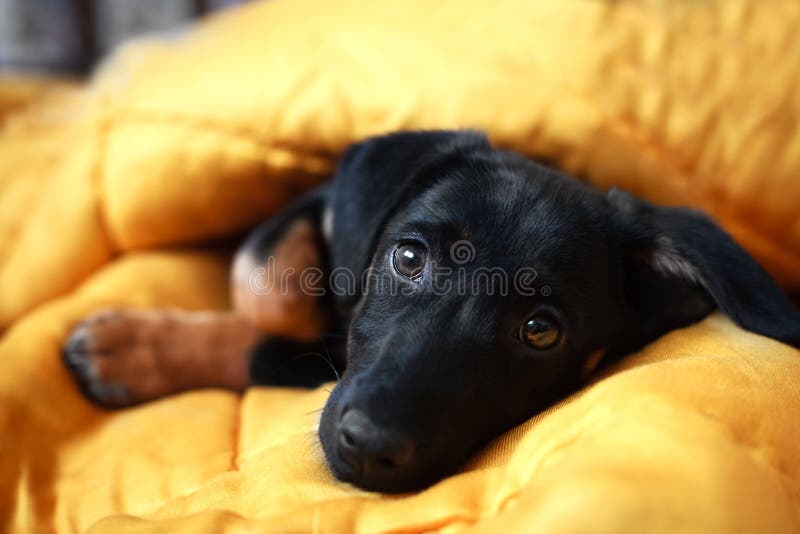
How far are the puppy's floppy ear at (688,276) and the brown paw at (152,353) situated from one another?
1105mm

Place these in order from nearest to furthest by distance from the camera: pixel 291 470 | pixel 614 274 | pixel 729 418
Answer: pixel 729 418, pixel 291 470, pixel 614 274

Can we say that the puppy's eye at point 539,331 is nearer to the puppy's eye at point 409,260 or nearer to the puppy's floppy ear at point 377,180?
the puppy's eye at point 409,260

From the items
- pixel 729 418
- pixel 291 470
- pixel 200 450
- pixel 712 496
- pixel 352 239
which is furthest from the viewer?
pixel 352 239

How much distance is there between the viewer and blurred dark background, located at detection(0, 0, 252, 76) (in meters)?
3.65

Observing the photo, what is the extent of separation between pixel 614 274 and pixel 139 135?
5.32 feet

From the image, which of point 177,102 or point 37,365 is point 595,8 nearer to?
point 177,102

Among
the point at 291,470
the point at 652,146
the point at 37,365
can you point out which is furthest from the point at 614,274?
the point at 37,365

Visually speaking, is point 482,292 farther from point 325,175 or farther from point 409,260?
point 325,175

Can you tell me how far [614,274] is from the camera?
5.73 feet

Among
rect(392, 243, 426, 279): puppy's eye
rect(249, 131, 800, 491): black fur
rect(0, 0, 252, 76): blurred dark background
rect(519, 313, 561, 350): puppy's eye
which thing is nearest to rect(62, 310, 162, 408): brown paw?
rect(249, 131, 800, 491): black fur

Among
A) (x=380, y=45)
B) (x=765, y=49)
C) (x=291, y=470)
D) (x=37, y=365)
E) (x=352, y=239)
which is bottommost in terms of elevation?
(x=37, y=365)

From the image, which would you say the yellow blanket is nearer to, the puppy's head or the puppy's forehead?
the puppy's head

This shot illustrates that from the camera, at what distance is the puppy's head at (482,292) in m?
1.35

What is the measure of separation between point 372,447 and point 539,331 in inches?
19.7
